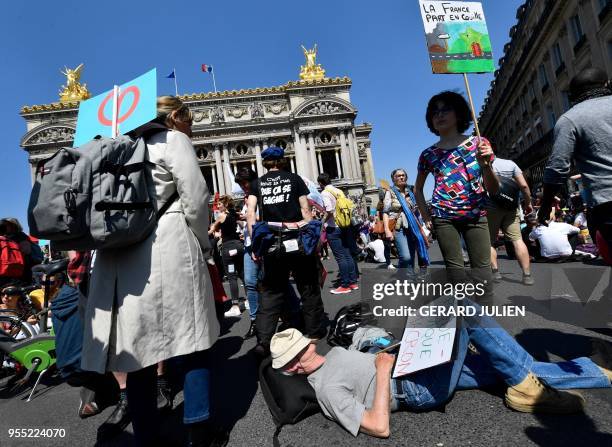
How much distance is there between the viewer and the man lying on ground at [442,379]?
1.92 metres

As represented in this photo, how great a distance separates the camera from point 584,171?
90.9 inches

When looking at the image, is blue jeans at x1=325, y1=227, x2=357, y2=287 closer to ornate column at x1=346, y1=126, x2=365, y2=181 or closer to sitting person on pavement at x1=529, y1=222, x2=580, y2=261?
sitting person on pavement at x1=529, y1=222, x2=580, y2=261

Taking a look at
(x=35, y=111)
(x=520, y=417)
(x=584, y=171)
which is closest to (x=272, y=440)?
(x=520, y=417)

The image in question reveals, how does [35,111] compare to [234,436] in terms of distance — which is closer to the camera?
[234,436]

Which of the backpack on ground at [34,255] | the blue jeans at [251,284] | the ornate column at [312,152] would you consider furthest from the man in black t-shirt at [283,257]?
the ornate column at [312,152]

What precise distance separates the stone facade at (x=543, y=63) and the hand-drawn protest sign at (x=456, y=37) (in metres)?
17.1

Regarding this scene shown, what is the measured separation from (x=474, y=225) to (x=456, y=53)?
130 cm

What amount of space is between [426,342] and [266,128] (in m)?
43.5

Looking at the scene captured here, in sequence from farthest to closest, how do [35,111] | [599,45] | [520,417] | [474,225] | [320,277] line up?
[35,111] → [599,45] → [320,277] → [474,225] → [520,417]

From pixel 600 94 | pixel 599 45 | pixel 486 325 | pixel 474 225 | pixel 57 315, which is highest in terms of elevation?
pixel 599 45

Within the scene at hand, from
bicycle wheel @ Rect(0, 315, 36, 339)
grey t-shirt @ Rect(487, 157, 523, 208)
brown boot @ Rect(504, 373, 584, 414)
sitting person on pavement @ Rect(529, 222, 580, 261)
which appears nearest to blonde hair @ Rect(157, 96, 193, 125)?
brown boot @ Rect(504, 373, 584, 414)

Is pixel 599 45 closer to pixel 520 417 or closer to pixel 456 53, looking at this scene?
pixel 456 53

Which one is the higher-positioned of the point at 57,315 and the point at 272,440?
the point at 57,315

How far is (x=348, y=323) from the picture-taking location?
338 centimetres
